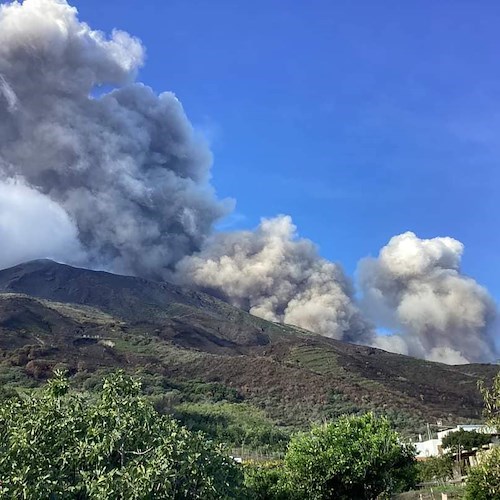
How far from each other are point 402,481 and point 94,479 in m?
19.1

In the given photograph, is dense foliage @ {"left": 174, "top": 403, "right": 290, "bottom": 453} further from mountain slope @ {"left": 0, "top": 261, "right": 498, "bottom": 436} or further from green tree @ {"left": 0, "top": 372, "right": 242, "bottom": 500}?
green tree @ {"left": 0, "top": 372, "right": 242, "bottom": 500}

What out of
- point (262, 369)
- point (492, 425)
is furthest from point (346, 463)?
point (262, 369)

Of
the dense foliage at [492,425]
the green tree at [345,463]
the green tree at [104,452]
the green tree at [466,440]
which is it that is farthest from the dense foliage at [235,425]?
the green tree at [104,452]

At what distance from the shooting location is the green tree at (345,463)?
25.2 m

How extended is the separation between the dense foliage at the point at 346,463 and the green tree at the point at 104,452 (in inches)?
413

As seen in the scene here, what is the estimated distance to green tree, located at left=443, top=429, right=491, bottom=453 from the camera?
6234 cm

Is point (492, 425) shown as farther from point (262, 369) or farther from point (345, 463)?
point (262, 369)

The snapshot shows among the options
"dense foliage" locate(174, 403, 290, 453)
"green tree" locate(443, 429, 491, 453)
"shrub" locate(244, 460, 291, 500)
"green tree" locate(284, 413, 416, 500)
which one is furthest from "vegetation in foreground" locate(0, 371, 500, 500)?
"dense foliage" locate(174, 403, 290, 453)

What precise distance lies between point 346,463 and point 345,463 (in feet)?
0.23

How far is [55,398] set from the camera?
15016 millimetres

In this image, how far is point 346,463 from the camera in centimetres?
2520

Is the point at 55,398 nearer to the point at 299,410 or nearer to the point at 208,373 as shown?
the point at 299,410

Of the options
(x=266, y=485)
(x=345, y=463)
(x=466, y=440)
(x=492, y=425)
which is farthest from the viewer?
(x=466, y=440)

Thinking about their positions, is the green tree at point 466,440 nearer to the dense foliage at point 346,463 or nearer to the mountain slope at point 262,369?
the dense foliage at point 346,463
